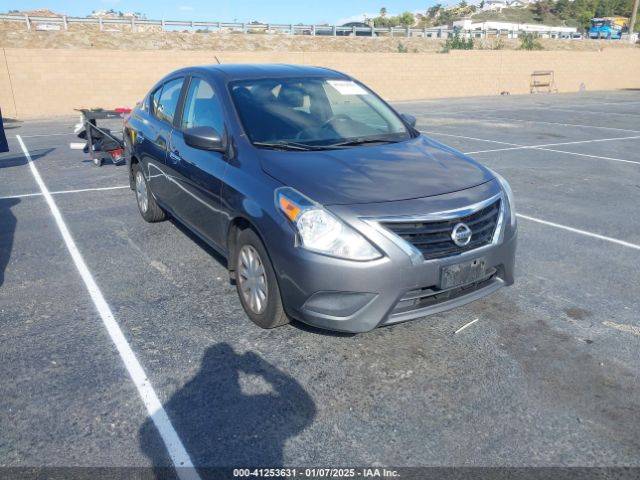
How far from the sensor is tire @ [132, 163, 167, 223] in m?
5.85

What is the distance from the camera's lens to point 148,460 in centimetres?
254

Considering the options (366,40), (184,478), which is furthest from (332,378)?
(366,40)

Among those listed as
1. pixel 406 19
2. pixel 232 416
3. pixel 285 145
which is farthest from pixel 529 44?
pixel 406 19

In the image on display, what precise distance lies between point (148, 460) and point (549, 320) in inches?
110

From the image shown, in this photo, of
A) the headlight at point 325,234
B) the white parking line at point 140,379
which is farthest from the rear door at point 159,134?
the headlight at point 325,234

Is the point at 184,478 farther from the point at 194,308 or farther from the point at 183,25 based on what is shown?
the point at 183,25

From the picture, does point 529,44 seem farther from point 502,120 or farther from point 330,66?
point 502,120

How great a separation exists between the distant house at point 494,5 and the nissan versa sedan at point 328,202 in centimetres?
15223

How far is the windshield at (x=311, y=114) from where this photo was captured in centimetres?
402

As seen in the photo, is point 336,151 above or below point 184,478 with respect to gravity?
above

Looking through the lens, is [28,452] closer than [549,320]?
Yes

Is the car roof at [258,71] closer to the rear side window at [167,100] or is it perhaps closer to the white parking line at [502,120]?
the rear side window at [167,100]

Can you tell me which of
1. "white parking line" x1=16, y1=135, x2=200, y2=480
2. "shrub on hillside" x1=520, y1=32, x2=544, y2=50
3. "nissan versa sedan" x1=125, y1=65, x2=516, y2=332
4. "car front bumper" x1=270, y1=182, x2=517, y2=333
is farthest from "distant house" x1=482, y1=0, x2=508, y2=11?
"car front bumper" x1=270, y1=182, x2=517, y2=333

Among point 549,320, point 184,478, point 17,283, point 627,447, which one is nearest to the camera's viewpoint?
point 184,478
